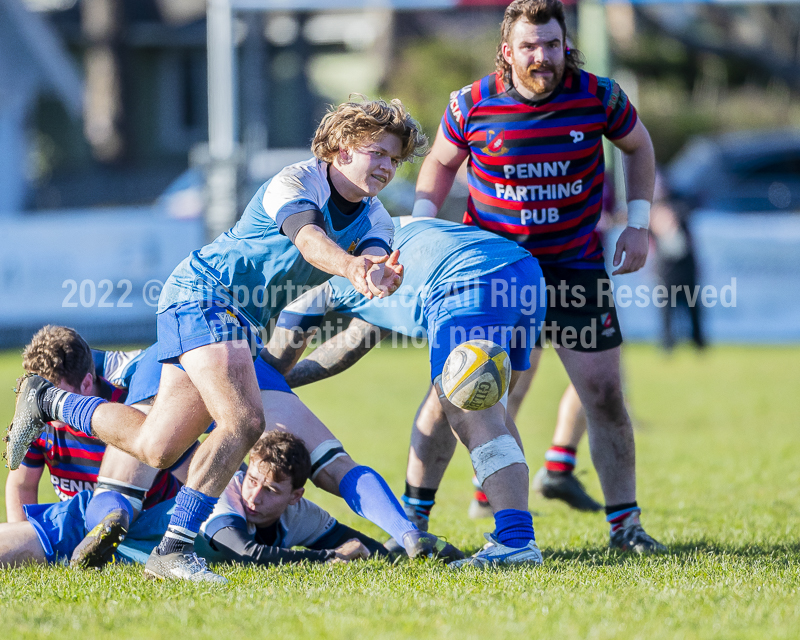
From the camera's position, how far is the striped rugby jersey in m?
4.07

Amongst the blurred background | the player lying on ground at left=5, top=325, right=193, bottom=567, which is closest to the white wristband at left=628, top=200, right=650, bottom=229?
the player lying on ground at left=5, top=325, right=193, bottom=567

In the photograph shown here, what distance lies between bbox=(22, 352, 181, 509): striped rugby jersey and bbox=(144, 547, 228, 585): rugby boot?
571 millimetres

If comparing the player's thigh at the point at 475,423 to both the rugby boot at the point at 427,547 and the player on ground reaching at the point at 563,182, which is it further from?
the player on ground reaching at the point at 563,182

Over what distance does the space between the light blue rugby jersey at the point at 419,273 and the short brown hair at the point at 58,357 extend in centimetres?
86

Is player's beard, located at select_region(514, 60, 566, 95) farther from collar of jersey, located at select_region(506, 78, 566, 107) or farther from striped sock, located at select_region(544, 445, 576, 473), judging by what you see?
striped sock, located at select_region(544, 445, 576, 473)

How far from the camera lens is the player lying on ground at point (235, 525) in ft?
12.6

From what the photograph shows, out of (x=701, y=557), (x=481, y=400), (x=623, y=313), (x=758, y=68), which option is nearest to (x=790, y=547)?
(x=701, y=557)

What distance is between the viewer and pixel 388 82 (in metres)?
25.0

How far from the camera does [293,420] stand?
4.12 metres

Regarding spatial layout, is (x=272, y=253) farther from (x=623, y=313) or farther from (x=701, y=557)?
(x=623, y=313)

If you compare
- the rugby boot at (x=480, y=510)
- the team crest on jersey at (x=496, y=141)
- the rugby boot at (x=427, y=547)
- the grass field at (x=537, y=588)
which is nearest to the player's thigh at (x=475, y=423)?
the rugby boot at (x=427, y=547)

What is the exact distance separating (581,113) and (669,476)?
2.92 meters

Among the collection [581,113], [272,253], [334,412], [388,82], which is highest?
[388,82]

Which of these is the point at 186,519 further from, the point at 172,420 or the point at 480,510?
the point at 480,510
